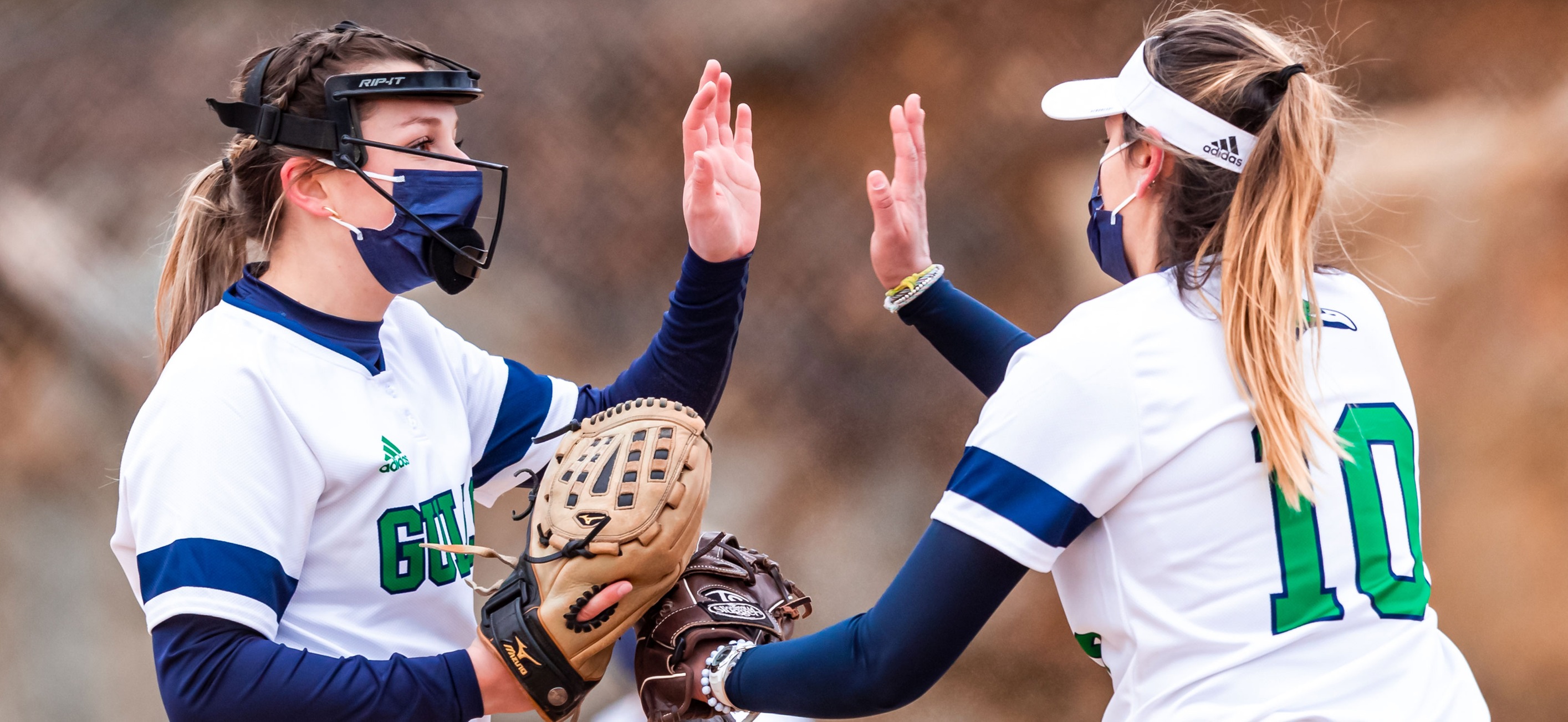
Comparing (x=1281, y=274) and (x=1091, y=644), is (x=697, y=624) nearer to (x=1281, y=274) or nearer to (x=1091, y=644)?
(x=1091, y=644)

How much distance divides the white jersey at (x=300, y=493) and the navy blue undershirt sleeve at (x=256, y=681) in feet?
0.09

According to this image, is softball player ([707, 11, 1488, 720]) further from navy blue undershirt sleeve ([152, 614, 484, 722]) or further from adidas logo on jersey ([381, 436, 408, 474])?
adidas logo on jersey ([381, 436, 408, 474])

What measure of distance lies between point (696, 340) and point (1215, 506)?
990 millimetres

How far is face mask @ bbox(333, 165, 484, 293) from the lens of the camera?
5.31ft

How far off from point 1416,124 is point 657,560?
3.02 meters

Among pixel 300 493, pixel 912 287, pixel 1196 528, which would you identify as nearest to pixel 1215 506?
pixel 1196 528

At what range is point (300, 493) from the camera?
1.40 metres

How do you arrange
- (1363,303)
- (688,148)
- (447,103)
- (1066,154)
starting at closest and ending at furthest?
(1363,303)
(447,103)
(688,148)
(1066,154)

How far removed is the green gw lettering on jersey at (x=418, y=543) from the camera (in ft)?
4.94

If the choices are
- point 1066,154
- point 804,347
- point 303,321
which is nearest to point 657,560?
point 303,321

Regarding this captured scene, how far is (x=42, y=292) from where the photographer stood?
3.23 meters

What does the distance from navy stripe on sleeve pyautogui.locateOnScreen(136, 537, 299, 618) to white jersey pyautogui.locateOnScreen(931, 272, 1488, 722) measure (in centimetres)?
84

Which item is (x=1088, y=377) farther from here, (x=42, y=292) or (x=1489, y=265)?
(x=42, y=292)

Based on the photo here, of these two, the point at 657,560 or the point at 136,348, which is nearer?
the point at 657,560
